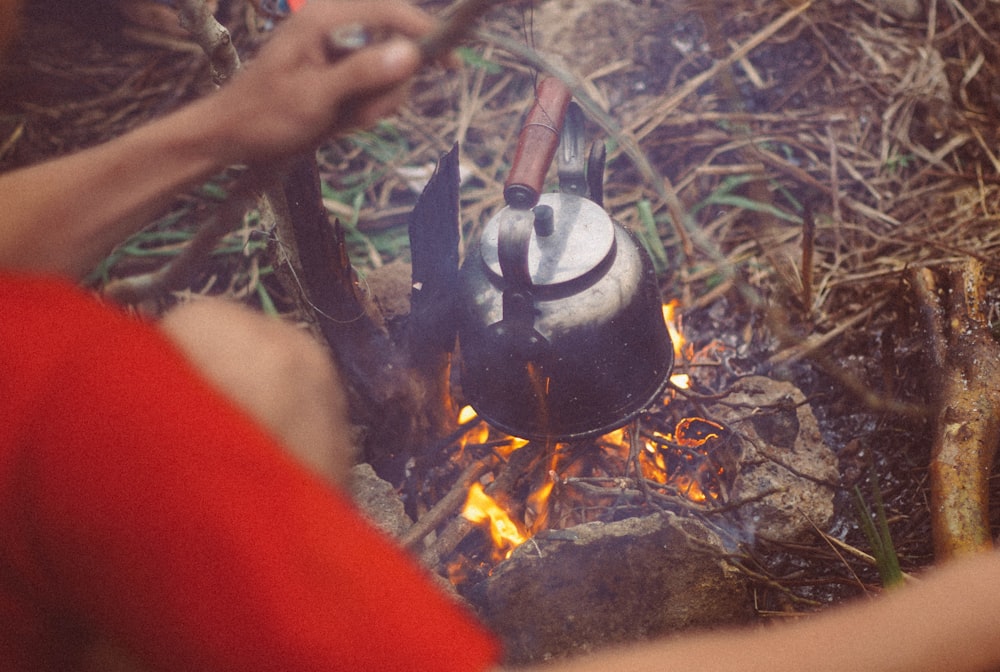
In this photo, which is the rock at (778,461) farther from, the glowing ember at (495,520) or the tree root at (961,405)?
the glowing ember at (495,520)

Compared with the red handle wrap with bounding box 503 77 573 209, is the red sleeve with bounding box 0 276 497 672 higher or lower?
higher

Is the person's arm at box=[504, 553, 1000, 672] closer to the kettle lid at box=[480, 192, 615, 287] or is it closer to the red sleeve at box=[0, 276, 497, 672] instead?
the red sleeve at box=[0, 276, 497, 672]

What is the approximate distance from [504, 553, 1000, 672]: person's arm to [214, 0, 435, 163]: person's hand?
0.83 m

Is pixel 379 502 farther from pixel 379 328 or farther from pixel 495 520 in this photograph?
pixel 379 328

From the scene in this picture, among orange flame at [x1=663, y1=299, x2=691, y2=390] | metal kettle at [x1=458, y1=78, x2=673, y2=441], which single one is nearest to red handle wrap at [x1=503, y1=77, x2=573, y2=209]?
metal kettle at [x1=458, y1=78, x2=673, y2=441]

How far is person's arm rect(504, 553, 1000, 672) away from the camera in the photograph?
0.75 metres

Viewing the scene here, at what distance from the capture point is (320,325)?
2.09 metres

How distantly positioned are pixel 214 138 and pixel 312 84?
0.78ft

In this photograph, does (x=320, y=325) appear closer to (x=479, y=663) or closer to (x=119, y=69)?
(x=479, y=663)

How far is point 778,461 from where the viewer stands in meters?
1.94

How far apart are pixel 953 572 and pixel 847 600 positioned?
1153 millimetres

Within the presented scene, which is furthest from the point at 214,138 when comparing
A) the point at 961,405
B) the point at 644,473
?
the point at 961,405

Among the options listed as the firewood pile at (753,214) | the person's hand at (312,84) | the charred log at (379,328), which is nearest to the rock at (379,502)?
the firewood pile at (753,214)

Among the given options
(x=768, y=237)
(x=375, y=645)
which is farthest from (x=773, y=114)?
(x=375, y=645)
